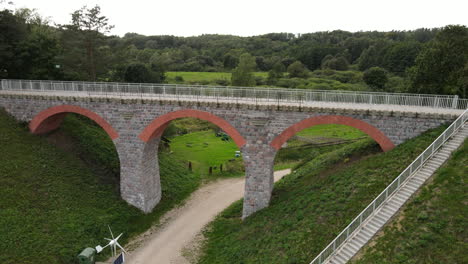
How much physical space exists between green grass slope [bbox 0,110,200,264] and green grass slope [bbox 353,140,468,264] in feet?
55.7

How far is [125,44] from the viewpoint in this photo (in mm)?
37688

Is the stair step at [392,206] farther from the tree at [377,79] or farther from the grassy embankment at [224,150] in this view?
the tree at [377,79]

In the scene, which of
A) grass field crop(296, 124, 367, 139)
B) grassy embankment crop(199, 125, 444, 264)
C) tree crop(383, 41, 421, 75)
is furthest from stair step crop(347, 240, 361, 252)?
tree crop(383, 41, 421, 75)

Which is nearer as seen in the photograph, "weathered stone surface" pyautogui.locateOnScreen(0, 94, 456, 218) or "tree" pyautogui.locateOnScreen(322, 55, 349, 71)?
"weathered stone surface" pyautogui.locateOnScreen(0, 94, 456, 218)

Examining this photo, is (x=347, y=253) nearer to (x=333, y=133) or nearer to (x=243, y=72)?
(x=333, y=133)

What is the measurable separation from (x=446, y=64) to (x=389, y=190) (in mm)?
14330

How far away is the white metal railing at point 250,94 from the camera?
19.7 meters

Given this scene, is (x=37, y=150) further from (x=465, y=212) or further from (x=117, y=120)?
(x=465, y=212)

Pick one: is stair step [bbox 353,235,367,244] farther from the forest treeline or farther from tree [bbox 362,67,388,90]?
tree [bbox 362,67,388,90]

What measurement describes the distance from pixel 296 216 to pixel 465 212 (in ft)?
27.0

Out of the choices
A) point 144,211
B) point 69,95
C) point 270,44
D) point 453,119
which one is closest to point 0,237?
point 144,211

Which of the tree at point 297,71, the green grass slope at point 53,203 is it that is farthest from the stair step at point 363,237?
the tree at point 297,71

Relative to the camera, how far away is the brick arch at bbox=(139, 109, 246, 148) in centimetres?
2155

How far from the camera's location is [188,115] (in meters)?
Answer: 22.5
